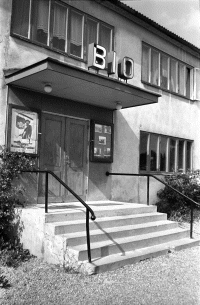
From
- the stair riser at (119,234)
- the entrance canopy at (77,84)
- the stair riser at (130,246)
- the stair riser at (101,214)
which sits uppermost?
the entrance canopy at (77,84)

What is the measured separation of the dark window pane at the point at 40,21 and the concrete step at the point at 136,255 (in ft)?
18.4

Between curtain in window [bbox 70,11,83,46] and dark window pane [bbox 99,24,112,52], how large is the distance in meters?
0.82

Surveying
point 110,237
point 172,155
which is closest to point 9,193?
point 110,237

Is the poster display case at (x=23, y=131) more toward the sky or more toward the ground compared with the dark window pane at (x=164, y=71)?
more toward the ground

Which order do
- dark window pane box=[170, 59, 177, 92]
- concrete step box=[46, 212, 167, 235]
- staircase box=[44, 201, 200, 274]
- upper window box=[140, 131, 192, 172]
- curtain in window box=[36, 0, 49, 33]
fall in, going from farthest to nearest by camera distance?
dark window pane box=[170, 59, 177, 92]
upper window box=[140, 131, 192, 172]
curtain in window box=[36, 0, 49, 33]
concrete step box=[46, 212, 167, 235]
staircase box=[44, 201, 200, 274]

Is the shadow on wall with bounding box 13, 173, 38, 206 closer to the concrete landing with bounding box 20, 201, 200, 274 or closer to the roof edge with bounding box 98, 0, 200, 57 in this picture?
the concrete landing with bounding box 20, 201, 200, 274

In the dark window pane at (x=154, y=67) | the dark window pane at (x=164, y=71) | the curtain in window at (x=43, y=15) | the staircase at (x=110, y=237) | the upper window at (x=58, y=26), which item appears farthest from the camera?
the dark window pane at (x=164, y=71)

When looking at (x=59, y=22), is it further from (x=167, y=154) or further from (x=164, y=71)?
(x=167, y=154)

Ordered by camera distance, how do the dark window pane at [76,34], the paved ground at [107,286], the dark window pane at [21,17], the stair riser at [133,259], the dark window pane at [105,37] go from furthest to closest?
1. the dark window pane at [105,37]
2. the dark window pane at [76,34]
3. the dark window pane at [21,17]
4. the stair riser at [133,259]
5. the paved ground at [107,286]

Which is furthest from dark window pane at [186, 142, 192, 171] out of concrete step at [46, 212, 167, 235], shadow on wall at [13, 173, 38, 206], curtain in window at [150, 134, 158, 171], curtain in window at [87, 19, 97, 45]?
shadow on wall at [13, 173, 38, 206]

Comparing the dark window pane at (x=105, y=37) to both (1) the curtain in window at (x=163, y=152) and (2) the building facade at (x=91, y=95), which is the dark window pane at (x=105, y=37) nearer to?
(2) the building facade at (x=91, y=95)

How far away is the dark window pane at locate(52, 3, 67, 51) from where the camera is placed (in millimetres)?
8803

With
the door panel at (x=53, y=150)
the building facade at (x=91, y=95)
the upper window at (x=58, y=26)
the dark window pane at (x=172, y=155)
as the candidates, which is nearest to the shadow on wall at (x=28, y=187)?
the building facade at (x=91, y=95)

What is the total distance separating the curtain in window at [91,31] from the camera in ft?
31.8
